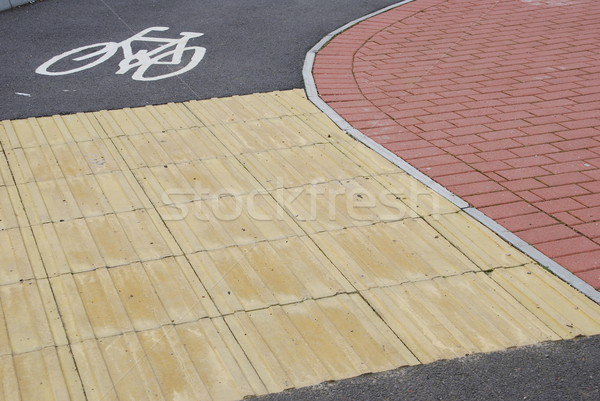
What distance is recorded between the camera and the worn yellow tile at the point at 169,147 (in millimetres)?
6715

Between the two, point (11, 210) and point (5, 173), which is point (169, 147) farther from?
point (11, 210)

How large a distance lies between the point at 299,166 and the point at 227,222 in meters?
1.15

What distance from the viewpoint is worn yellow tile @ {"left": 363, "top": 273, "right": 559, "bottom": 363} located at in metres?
4.51

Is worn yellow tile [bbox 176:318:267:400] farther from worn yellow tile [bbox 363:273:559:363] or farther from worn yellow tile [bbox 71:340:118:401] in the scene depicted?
worn yellow tile [bbox 363:273:559:363]

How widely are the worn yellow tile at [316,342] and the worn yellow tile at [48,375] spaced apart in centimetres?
99

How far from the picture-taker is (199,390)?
410 cm

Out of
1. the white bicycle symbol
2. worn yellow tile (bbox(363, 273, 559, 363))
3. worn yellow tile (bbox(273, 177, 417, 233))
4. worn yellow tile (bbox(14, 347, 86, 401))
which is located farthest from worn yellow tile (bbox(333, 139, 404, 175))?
worn yellow tile (bbox(14, 347, 86, 401))

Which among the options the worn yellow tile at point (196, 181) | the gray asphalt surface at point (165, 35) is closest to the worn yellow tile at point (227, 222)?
the worn yellow tile at point (196, 181)

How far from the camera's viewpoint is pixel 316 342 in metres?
4.52

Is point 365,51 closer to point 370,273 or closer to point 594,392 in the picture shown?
point 370,273

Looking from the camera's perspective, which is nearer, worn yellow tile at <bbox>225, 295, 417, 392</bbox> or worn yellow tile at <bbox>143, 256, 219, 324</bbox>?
worn yellow tile at <bbox>225, 295, 417, 392</bbox>

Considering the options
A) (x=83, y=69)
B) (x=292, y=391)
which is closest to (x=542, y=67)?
(x=83, y=69)

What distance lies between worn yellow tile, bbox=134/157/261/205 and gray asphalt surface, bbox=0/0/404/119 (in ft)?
5.60

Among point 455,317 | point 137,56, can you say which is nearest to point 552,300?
point 455,317
